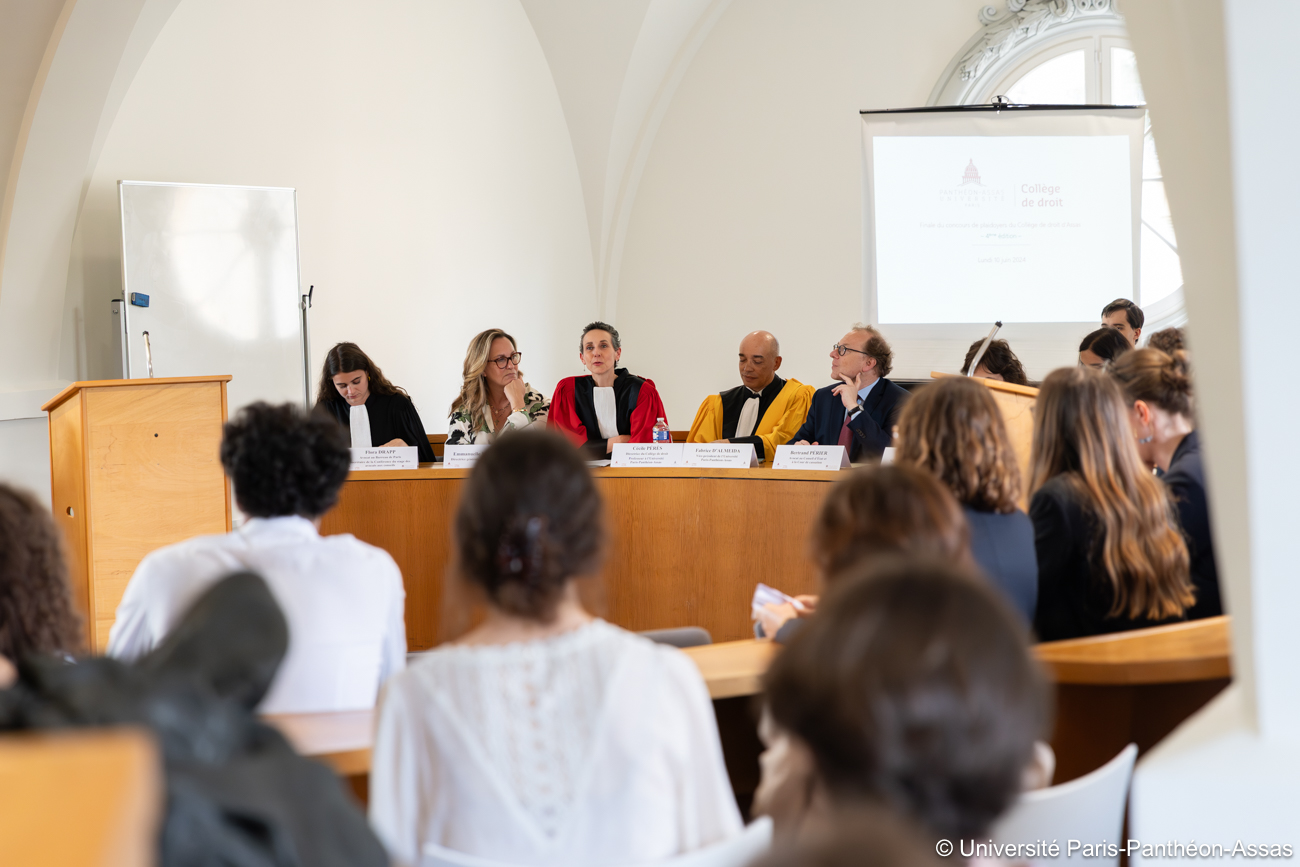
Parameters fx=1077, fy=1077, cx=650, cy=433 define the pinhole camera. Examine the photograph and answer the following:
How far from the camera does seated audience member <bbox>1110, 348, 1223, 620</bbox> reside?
266 cm

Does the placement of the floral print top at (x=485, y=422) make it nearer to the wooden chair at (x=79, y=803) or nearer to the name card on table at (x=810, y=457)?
the name card on table at (x=810, y=457)

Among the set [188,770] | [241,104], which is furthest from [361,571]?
[241,104]

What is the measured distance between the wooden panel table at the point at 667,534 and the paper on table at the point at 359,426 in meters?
0.70

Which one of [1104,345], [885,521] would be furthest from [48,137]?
[885,521]

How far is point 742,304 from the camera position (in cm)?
902

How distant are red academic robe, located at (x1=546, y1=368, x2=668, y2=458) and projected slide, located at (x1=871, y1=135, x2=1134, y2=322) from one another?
8.62 feet

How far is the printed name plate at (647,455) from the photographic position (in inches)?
185

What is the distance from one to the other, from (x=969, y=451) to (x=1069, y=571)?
17.4 inches

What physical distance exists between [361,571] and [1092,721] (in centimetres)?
162

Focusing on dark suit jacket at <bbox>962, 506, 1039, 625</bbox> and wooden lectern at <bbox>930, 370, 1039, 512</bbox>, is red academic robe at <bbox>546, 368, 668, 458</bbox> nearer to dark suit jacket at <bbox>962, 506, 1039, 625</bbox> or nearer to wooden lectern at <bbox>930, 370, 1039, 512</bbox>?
wooden lectern at <bbox>930, 370, 1039, 512</bbox>

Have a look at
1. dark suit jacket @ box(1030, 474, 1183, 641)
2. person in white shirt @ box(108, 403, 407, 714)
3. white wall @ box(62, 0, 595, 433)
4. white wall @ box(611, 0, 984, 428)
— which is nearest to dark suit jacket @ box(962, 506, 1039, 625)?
dark suit jacket @ box(1030, 474, 1183, 641)

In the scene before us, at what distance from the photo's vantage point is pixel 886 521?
1.61 m

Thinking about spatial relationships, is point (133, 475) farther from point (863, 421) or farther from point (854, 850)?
point (854, 850)

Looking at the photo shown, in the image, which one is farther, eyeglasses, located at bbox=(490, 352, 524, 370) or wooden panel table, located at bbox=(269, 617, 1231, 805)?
eyeglasses, located at bbox=(490, 352, 524, 370)
